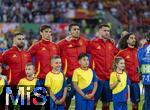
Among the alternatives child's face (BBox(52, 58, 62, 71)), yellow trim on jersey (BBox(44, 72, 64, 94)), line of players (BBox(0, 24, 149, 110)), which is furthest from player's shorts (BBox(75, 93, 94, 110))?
child's face (BBox(52, 58, 62, 71))

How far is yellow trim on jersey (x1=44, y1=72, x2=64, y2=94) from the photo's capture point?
410 inches

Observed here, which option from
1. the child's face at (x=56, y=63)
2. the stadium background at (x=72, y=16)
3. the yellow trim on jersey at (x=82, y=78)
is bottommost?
the yellow trim on jersey at (x=82, y=78)

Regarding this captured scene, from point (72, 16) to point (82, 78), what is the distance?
19869 mm

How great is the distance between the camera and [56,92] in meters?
10.5

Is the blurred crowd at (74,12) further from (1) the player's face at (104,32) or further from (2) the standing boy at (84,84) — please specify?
(2) the standing boy at (84,84)

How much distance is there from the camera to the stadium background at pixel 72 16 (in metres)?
27.4

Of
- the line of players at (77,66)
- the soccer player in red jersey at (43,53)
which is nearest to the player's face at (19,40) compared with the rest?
the line of players at (77,66)

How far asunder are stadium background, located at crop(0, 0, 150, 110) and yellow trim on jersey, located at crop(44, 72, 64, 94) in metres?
15.5

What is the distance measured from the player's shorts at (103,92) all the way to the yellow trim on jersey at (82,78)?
869 millimetres

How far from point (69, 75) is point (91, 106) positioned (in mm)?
1103

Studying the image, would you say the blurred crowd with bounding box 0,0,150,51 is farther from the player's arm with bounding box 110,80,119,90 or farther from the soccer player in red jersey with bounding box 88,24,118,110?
the player's arm with bounding box 110,80,119,90

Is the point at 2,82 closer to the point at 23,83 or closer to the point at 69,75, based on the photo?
the point at 23,83

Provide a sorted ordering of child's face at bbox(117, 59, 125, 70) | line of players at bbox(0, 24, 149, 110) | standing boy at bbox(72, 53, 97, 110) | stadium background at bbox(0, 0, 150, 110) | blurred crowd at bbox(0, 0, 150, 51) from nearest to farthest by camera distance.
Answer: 1. line of players at bbox(0, 24, 149, 110)
2. standing boy at bbox(72, 53, 97, 110)
3. child's face at bbox(117, 59, 125, 70)
4. stadium background at bbox(0, 0, 150, 110)
5. blurred crowd at bbox(0, 0, 150, 51)

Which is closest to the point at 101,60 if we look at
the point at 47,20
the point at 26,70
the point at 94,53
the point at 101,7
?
the point at 94,53
